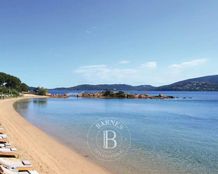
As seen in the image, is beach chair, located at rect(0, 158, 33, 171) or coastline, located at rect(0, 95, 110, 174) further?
coastline, located at rect(0, 95, 110, 174)

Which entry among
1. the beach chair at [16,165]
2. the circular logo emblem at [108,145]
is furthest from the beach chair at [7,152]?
the circular logo emblem at [108,145]

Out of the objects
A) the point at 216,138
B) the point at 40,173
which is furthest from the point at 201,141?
the point at 40,173

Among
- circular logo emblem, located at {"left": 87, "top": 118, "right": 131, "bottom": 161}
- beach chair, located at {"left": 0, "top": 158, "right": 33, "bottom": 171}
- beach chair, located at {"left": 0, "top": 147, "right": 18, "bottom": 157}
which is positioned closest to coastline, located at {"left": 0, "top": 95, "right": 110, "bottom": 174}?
beach chair, located at {"left": 0, "top": 147, "right": 18, "bottom": 157}

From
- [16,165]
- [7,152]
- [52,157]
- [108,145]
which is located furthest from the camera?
[108,145]

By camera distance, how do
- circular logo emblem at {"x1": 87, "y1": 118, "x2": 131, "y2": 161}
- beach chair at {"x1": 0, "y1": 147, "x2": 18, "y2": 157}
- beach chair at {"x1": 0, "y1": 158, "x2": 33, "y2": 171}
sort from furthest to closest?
circular logo emblem at {"x1": 87, "y1": 118, "x2": 131, "y2": 161}
beach chair at {"x1": 0, "y1": 147, "x2": 18, "y2": 157}
beach chair at {"x1": 0, "y1": 158, "x2": 33, "y2": 171}

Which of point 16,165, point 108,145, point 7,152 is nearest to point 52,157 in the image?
point 7,152

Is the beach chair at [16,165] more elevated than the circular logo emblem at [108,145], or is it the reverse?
the beach chair at [16,165]

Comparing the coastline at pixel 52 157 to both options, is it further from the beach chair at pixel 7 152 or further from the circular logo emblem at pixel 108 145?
the circular logo emblem at pixel 108 145

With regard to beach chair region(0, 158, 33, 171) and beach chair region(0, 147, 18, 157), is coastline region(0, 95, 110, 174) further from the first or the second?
beach chair region(0, 158, 33, 171)

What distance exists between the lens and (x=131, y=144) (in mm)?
18984

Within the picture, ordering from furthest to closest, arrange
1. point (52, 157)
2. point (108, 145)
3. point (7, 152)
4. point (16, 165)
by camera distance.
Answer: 1. point (108, 145)
2. point (52, 157)
3. point (7, 152)
4. point (16, 165)

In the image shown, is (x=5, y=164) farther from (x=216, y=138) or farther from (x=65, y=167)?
(x=216, y=138)

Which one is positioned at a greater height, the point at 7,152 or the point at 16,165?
the point at 7,152

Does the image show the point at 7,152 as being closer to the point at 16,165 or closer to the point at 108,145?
the point at 16,165
